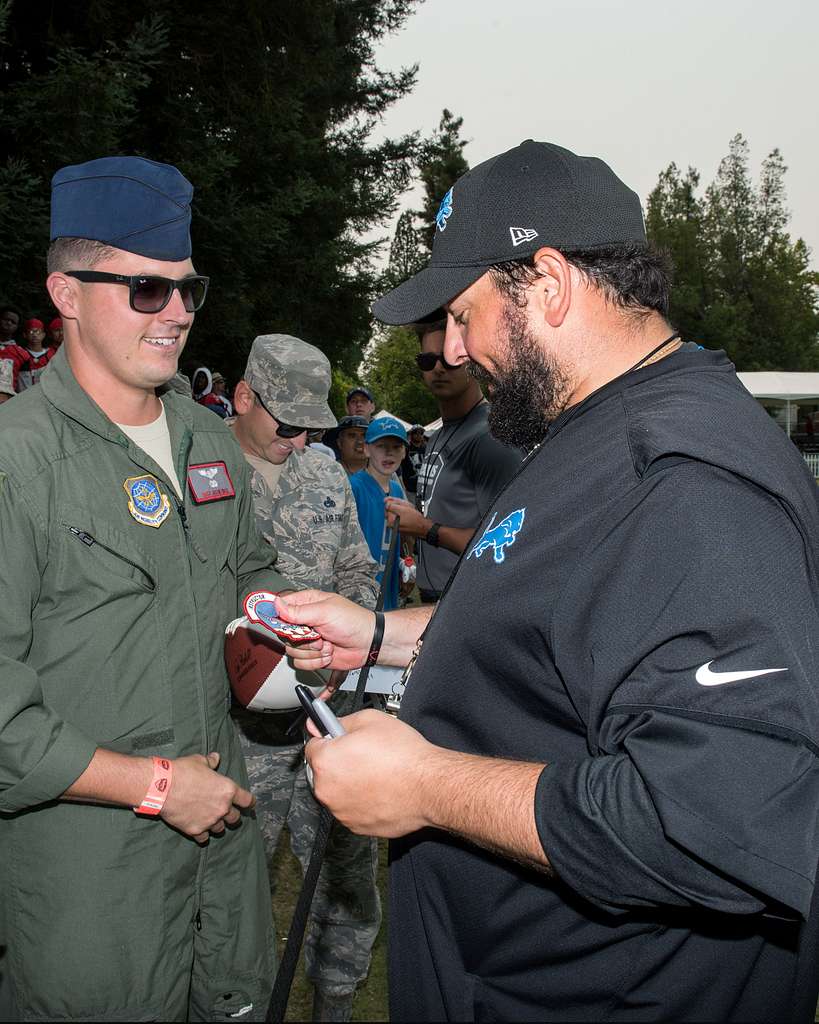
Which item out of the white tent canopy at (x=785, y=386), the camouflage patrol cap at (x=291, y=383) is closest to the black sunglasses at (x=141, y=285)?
the camouflage patrol cap at (x=291, y=383)

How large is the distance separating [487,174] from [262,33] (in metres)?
14.2

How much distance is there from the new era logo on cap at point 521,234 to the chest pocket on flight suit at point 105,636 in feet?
4.14

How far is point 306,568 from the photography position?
4.05 metres

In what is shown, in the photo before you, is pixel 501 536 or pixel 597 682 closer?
pixel 597 682

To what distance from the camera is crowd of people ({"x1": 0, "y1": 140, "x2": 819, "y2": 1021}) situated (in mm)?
1213

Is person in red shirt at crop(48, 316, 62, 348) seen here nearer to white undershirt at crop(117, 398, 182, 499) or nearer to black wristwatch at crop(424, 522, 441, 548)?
black wristwatch at crop(424, 522, 441, 548)

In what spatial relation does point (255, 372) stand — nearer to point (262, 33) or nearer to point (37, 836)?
point (37, 836)

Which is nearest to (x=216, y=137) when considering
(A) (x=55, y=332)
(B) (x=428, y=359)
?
(A) (x=55, y=332)

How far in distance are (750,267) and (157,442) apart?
236 feet

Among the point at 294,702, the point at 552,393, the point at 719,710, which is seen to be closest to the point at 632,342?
the point at 552,393

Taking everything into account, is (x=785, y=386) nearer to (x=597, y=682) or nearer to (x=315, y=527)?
(x=315, y=527)

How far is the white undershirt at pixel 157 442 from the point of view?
2.56 metres

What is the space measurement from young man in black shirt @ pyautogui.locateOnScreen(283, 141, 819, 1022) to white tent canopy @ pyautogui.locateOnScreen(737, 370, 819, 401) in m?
47.0

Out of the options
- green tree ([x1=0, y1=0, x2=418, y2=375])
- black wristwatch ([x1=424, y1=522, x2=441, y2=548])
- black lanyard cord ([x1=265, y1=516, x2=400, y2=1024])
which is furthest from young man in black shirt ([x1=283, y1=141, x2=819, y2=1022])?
green tree ([x1=0, y1=0, x2=418, y2=375])
